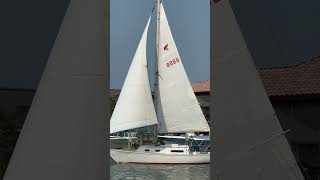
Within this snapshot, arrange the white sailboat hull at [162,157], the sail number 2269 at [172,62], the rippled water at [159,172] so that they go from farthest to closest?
the sail number 2269 at [172,62] → the white sailboat hull at [162,157] → the rippled water at [159,172]

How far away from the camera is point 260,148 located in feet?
16.3

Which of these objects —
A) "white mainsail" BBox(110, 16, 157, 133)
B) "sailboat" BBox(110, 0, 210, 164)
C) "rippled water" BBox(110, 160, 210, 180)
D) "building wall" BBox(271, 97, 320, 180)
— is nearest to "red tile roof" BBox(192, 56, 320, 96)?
"building wall" BBox(271, 97, 320, 180)

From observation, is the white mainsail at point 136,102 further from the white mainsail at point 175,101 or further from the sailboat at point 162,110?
the white mainsail at point 175,101

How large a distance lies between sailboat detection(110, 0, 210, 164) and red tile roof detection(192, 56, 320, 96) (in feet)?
39.0

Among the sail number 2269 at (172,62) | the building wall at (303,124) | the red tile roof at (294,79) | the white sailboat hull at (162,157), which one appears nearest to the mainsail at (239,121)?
the building wall at (303,124)

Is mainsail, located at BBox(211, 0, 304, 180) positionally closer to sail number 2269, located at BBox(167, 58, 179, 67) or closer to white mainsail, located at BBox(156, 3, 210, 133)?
white mainsail, located at BBox(156, 3, 210, 133)

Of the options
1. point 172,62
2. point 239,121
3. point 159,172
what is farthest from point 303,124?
point 172,62

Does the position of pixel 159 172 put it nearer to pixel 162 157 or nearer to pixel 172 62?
pixel 162 157

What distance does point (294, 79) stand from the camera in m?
16.7

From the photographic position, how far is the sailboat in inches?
1155

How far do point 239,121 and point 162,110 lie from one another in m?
25.1

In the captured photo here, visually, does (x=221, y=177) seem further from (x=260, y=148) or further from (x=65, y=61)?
(x=65, y=61)

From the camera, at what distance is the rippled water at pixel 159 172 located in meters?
24.0

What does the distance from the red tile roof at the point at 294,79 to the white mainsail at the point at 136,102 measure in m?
12.7
